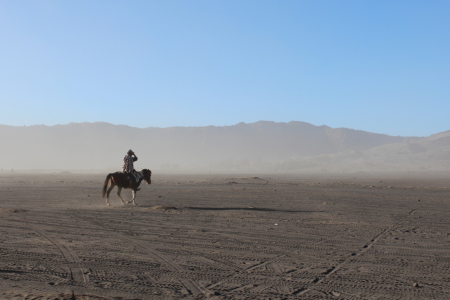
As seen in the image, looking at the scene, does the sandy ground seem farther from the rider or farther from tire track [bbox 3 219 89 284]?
the rider

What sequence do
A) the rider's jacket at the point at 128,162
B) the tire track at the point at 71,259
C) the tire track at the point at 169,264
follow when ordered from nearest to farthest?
the tire track at the point at 169,264 < the tire track at the point at 71,259 < the rider's jacket at the point at 128,162

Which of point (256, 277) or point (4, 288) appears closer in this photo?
point (4, 288)

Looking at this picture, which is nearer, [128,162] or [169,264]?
[169,264]

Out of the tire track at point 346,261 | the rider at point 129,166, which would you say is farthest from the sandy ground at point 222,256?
the rider at point 129,166

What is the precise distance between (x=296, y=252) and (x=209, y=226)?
407cm

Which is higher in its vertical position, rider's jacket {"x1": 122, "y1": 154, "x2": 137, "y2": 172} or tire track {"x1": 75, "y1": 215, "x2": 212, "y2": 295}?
rider's jacket {"x1": 122, "y1": 154, "x2": 137, "y2": 172}

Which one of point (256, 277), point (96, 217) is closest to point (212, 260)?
point (256, 277)

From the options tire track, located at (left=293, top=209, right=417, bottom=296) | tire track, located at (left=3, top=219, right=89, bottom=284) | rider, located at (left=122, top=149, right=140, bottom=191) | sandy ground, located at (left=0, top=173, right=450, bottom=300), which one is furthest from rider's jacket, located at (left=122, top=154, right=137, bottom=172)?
tire track, located at (left=293, top=209, right=417, bottom=296)

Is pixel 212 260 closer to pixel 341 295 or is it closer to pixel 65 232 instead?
pixel 341 295

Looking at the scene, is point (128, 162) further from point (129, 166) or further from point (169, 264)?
point (169, 264)

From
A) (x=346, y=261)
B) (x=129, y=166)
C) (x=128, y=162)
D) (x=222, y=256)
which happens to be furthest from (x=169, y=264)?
(x=129, y=166)

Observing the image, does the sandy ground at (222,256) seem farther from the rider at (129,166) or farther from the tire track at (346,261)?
the rider at (129,166)

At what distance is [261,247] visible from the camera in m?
9.79

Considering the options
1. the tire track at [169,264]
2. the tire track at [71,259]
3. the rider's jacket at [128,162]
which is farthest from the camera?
the rider's jacket at [128,162]
